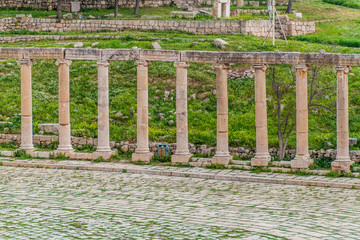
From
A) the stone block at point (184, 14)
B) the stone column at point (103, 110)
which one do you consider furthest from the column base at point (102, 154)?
the stone block at point (184, 14)

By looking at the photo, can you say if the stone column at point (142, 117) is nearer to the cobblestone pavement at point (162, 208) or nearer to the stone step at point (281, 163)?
the cobblestone pavement at point (162, 208)

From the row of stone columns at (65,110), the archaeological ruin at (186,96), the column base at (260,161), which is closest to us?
the archaeological ruin at (186,96)

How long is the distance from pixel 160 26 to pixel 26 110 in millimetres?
22344

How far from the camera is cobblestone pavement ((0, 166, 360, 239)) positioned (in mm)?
23281

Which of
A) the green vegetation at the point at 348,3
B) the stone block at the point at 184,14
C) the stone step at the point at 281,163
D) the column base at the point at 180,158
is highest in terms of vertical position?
the green vegetation at the point at 348,3

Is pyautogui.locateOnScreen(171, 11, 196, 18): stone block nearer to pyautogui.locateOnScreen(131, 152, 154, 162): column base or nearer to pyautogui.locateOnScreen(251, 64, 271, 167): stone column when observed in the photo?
pyautogui.locateOnScreen(131, 152, 154, 162): column base

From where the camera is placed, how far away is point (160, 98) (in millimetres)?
42750

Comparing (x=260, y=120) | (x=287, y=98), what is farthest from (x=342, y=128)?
(x=287, y=98)

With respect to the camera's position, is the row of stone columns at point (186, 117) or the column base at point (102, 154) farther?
the column base at point (102, 154)

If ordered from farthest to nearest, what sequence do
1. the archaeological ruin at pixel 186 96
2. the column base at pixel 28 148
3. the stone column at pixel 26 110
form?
the column base at pixel 28 148, the stone column at pixel 26 110, the archaeological ruin at pixel 186 96

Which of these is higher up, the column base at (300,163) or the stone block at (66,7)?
the stone block at (66,7)

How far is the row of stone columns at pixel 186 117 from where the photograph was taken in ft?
108

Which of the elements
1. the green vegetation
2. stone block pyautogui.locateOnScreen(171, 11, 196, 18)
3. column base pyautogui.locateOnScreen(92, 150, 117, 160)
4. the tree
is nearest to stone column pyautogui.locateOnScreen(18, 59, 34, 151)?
column base pyautogui.locateOnScreen(92, 150, 117, 160)

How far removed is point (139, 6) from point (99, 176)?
123ft
